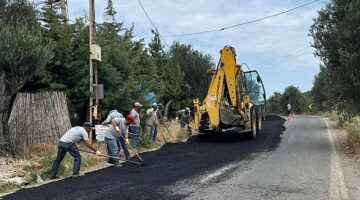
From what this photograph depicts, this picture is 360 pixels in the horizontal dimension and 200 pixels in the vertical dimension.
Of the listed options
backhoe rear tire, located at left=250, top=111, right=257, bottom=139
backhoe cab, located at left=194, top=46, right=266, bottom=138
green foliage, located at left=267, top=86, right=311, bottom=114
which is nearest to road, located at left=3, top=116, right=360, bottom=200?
backhoe cab, located at left=194, top=46, right=266, bottom=138

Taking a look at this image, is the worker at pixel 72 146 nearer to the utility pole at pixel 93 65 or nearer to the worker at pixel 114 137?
the worker at pixel 114 137

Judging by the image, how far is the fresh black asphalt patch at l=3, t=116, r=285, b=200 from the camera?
8.65 metres

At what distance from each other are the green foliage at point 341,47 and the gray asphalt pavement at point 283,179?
2.29 metres

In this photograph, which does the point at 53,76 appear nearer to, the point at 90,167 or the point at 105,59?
the point at 105,59

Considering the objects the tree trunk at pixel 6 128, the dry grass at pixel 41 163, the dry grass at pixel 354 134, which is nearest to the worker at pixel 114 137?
the dry grass at pixel 41 163

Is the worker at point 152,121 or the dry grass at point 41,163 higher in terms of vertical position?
the worker at point 152,121

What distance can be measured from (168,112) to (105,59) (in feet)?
43.1

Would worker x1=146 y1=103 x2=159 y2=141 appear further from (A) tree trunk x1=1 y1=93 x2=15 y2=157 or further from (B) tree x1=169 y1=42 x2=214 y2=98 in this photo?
(B) tree x1=169 y1=42 x2=214 y2=98

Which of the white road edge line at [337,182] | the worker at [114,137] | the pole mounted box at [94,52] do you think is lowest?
the white road edge line at [337,182]

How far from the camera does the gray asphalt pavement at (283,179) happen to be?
8.54 m

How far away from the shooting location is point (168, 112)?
30.3 metres

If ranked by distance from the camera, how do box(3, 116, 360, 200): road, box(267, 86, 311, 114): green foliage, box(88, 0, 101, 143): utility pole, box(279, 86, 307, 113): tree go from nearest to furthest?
box(3, 116, 360, 200): road, box(88, 0, 101, 143): utility pole, box(267, 86, 311, 114): green foliage, box(279, 86, 307, 113): tree

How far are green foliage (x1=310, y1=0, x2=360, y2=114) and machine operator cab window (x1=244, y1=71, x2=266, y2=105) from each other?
3772 mm

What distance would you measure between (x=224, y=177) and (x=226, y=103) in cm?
873
